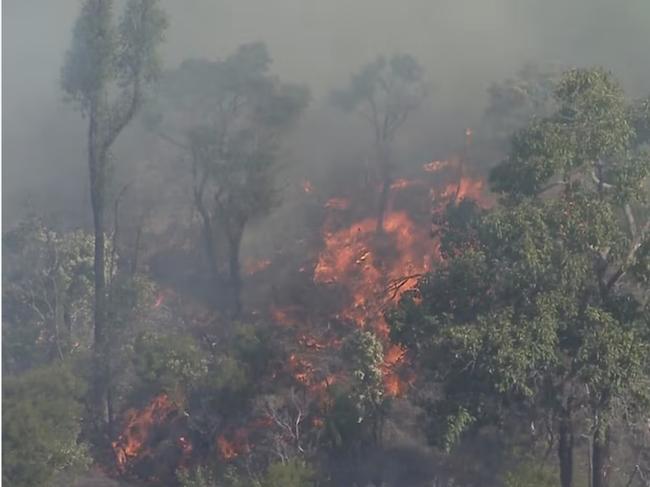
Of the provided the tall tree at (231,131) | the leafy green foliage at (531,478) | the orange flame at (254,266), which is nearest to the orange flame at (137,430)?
the tall tree at (231,131)

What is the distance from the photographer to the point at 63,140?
1046 inches

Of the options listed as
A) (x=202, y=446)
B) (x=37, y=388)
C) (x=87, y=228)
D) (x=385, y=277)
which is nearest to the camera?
(x=37, y=388)

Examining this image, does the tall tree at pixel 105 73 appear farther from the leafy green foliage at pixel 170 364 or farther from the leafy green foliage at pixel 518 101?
the leafy green foliage at pixel 518 101

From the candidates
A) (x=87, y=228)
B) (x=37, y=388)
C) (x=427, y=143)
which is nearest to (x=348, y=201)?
(x=427, y=143)

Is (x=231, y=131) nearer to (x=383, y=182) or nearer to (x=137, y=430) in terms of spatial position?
(x=383, y=182)

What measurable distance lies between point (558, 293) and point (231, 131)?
12.3 metres

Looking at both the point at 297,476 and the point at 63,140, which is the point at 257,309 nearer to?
the point at 297,476

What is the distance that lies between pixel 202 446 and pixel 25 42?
14.3 m

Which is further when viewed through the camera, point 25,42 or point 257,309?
point 25,42

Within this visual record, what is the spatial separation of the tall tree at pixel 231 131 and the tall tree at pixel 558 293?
29.8 ft

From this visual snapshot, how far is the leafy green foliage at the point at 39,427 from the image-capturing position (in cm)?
1170

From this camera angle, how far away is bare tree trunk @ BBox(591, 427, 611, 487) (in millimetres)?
11102

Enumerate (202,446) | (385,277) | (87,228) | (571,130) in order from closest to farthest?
(571,130), (202,446), (385,277), (87,228)

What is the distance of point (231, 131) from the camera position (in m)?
21.2
